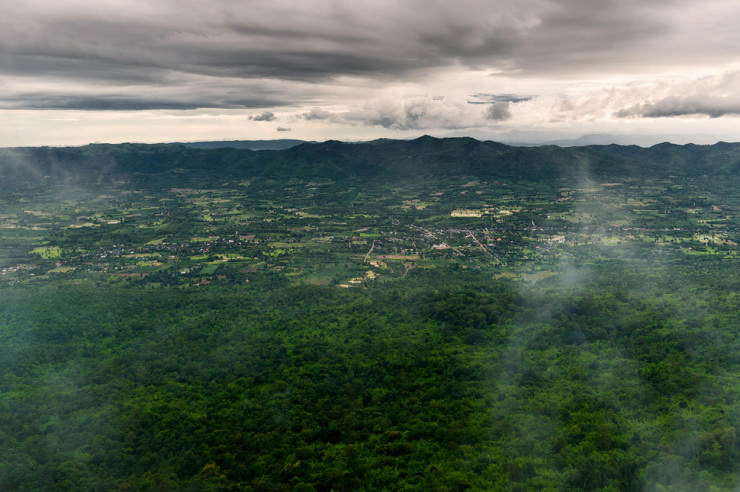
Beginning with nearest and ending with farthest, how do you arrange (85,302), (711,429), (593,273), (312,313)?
1. (711,429)
2. (312,313)
3. (85,302)
4. (593,273)

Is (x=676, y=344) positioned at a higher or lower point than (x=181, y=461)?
higher

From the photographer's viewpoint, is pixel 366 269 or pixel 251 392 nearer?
pixel 251 392

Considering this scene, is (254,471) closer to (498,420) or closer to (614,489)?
(498,420)

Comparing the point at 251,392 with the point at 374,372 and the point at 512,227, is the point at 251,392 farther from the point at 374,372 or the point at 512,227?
Result: the point at 512,227

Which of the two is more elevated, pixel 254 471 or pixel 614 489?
pixel 614 489

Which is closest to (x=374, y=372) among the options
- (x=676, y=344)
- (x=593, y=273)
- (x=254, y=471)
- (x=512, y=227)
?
(x=254, y=471)

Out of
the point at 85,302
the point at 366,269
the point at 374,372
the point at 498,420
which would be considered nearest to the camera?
the point at 498,420

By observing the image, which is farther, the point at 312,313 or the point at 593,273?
the point at 593,273

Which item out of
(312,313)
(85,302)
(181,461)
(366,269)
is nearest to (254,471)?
(181,461)

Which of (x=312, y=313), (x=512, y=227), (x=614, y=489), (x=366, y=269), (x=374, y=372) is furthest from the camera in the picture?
(x=512, y=227)
